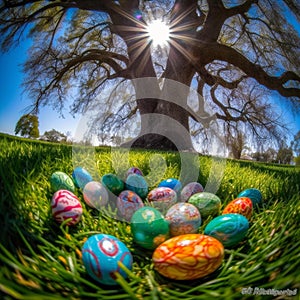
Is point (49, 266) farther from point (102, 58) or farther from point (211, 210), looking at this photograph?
point (102, 58)

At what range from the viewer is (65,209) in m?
0.70

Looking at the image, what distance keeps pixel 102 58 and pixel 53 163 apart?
546 cm

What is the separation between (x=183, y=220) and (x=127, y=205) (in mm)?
226

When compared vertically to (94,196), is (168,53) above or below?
above

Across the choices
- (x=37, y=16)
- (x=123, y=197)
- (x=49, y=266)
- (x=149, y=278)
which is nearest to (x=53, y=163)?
(x=123, y=197)

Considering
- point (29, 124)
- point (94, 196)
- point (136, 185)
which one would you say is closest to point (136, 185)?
point (136, 185)

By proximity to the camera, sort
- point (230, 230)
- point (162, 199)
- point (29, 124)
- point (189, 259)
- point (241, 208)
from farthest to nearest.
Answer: point (29, 124), point (162, 199), point (241, 208), point (230, 230), point (189, 259)

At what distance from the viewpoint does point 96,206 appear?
2.77 ft

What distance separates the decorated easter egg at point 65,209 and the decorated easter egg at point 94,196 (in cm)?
12

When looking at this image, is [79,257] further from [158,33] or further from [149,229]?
[158,33]

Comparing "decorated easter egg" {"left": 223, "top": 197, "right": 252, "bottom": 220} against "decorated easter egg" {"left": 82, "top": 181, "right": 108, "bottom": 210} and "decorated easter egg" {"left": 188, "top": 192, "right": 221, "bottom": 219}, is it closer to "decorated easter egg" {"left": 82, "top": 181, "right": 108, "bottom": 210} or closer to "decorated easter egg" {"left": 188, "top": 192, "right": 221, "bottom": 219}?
"decorated easter egg" {"left": 188, "top": 192, "right": 221, "bottom": 219}

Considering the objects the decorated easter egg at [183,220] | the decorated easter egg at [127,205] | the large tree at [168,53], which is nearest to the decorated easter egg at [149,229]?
the decorated easter egg at [183,220]

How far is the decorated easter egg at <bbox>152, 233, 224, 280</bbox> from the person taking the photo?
52 centimetres

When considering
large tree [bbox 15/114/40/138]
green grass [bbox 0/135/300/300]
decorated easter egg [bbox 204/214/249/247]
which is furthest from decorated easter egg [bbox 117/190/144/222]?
large tree [bbox 15/114/40/138]
